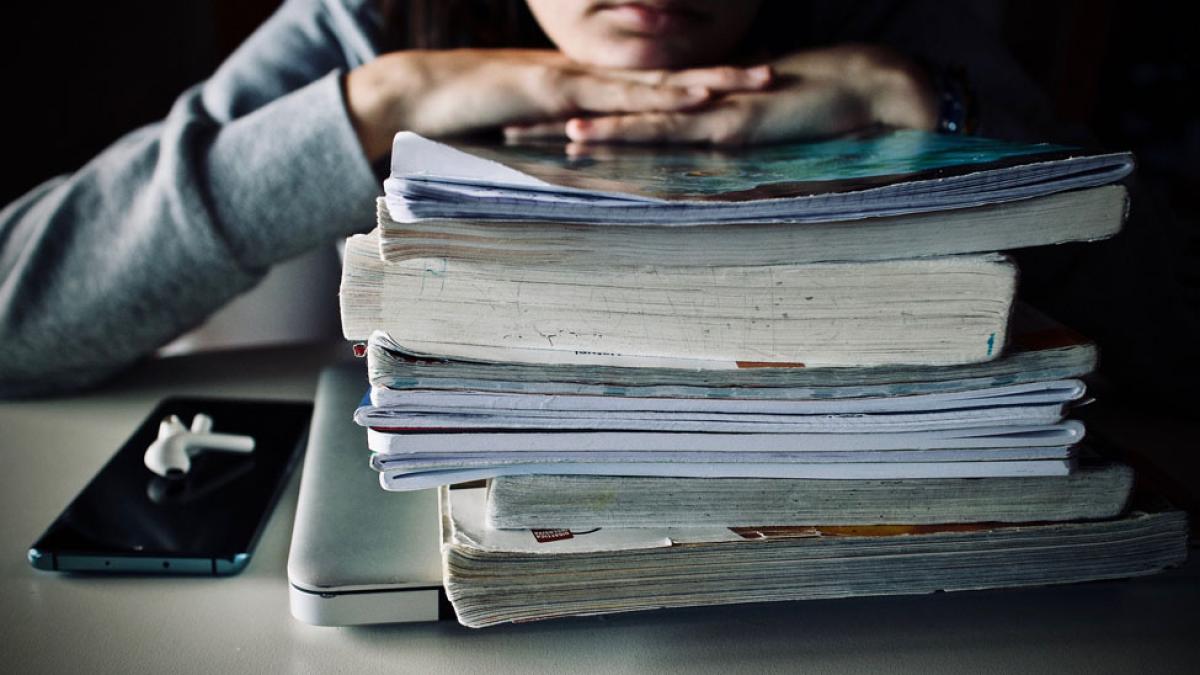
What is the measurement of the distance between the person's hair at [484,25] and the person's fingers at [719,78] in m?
0.27

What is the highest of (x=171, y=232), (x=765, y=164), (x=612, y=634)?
(x=765, y=164)

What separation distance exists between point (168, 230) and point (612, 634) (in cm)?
54

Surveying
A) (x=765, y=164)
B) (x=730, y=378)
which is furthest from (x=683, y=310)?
(x=765, y=164)

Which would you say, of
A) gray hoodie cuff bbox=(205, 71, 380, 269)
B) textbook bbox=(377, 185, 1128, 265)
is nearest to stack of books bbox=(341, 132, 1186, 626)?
textbook bbox=(377, 185, 1128, 265)

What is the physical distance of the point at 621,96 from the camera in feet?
2.40

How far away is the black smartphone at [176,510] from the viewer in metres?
0.49

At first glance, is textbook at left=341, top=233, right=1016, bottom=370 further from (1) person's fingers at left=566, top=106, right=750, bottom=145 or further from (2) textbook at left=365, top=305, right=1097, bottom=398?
(1) person's fingers at left=566, top=106, right=750, bottom=145

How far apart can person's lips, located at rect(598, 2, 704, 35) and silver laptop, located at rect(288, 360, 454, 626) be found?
42 cm

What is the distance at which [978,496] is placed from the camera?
451 mm

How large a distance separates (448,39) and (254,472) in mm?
635

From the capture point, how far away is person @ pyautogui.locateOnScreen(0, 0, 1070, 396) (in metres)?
0.74

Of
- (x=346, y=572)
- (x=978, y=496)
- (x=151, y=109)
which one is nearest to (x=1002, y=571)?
(x=978, y=496)

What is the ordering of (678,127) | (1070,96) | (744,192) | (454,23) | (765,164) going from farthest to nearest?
(1070,96), (454,23), (678,127), (765,164), (744,192)

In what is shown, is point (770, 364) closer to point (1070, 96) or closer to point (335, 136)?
Answer: point (335, 136)
